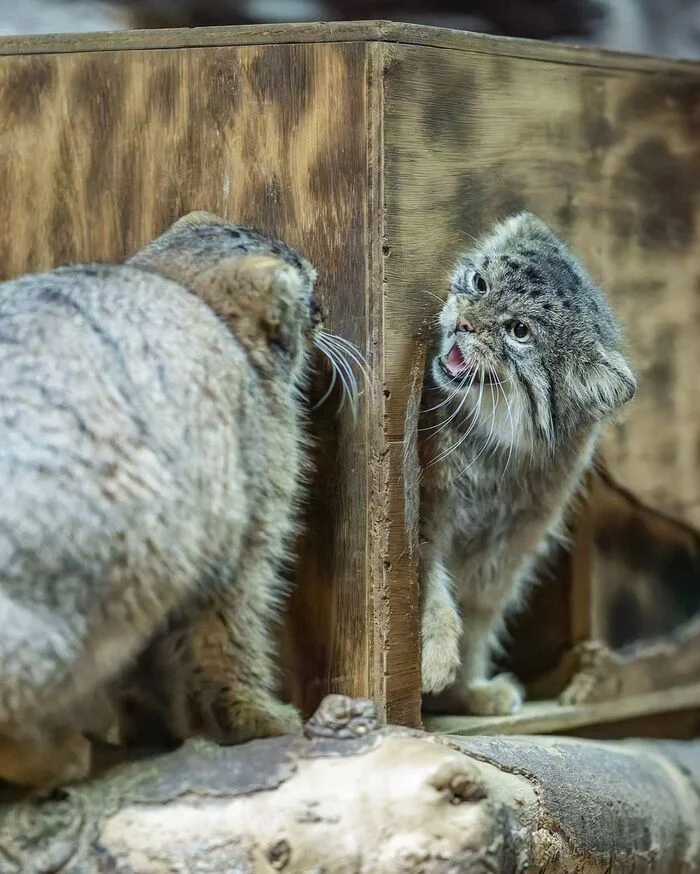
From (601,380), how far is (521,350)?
213 mm

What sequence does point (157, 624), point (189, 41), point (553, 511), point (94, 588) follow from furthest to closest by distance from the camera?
1. point (553, 511)
2. point (189, 41)
3. point (157, 624)
4. point (94, 588)

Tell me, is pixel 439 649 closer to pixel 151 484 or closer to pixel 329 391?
pixel 329 391

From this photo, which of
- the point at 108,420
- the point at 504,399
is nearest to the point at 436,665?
the point at 504,399

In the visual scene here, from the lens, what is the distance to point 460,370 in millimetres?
2754

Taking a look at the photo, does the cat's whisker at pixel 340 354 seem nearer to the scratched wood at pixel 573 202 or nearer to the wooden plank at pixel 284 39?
the scratched wood at pixel 573 202

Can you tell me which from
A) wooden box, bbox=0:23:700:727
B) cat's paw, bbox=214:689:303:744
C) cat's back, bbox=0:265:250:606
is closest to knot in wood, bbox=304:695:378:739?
cat's paw, bbox=214:689:303:744

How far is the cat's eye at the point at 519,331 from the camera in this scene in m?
2.78

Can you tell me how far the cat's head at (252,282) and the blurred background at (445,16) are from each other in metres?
0.76

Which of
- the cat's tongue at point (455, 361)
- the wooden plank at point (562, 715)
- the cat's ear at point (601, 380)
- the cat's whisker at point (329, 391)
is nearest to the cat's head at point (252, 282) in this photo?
the cat's whisker at point (329, 391)

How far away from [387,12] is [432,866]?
2327 mm

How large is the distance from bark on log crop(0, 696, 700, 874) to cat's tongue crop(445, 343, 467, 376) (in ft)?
2.91

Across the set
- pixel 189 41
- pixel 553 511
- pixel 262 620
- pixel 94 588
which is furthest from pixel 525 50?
pixel 94 588

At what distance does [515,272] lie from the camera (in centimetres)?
281

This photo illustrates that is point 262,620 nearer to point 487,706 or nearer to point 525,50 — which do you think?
point 487,706
